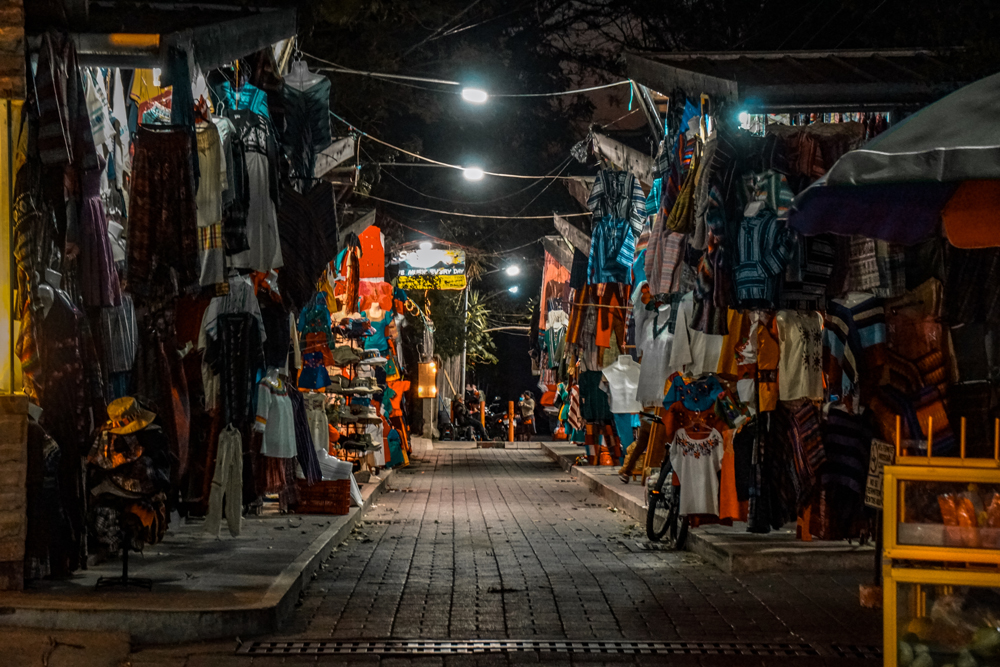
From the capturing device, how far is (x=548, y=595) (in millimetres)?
9109

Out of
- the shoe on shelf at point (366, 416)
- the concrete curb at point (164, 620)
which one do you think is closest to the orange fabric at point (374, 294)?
the shoe on shelf at point (366, 416)

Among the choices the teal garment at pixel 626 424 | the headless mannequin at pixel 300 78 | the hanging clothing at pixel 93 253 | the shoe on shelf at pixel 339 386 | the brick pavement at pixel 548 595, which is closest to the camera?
the brick pavement at pixel 548 595

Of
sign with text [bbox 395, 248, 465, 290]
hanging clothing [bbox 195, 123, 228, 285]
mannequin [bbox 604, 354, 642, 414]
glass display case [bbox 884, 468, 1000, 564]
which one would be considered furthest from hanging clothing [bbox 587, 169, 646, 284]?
glass display case [bbox 884, 468, 1000, 564]

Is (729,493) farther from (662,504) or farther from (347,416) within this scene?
(347,416)

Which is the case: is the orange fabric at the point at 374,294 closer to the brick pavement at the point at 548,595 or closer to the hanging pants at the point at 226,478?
the brick pavement at the point at 548,595

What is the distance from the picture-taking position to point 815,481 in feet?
34.7

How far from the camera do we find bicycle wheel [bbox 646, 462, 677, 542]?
12.6m

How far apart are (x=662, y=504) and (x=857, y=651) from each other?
5817 mm

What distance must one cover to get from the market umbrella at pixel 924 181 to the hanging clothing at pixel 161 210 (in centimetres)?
491

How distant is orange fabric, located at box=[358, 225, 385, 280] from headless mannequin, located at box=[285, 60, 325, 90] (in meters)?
11.4

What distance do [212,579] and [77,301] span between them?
2.38m

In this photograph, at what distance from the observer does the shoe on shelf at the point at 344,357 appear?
18.2m

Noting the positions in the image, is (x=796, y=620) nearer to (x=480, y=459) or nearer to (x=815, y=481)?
(x=815, y=481)

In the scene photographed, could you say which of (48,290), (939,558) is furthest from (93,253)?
(939,558)
